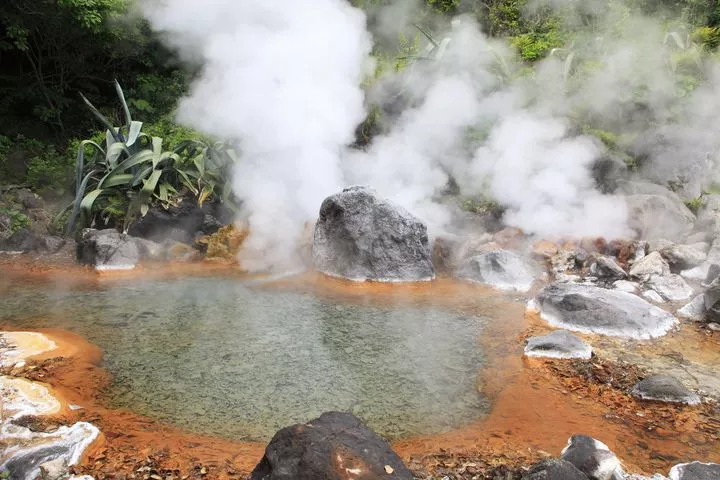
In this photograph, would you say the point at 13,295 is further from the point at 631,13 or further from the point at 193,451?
the point at 631,13

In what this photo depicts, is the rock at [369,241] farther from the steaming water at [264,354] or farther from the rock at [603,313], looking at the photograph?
the rock at [603,313]

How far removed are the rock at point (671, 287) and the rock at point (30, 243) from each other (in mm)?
7698

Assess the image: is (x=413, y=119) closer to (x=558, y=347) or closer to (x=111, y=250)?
(x=111, y=250)

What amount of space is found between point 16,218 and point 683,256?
9507 millimetres

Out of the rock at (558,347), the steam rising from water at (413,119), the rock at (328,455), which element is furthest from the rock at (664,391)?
the steam rising from water at (413,119)

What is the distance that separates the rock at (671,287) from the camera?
17.8 feet

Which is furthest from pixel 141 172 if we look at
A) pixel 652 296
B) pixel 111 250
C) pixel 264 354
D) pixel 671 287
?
pixel 671 287

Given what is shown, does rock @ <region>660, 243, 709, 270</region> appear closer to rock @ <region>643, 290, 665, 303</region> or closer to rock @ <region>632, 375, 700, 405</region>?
rock @ <region>643, 290, 665, 303</region>

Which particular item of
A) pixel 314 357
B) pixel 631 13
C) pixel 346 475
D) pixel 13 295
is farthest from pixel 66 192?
pixel 631 13

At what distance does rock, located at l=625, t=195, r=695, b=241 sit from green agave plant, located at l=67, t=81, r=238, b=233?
6055mm

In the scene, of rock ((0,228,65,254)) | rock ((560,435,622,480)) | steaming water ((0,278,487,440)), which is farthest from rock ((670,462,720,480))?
rock ((0,228,65,254))

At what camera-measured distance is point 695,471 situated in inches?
93.9

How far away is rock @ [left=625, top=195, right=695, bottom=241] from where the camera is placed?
6.82m

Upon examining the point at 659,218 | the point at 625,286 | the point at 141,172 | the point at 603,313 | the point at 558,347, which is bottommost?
the point at 558,347
